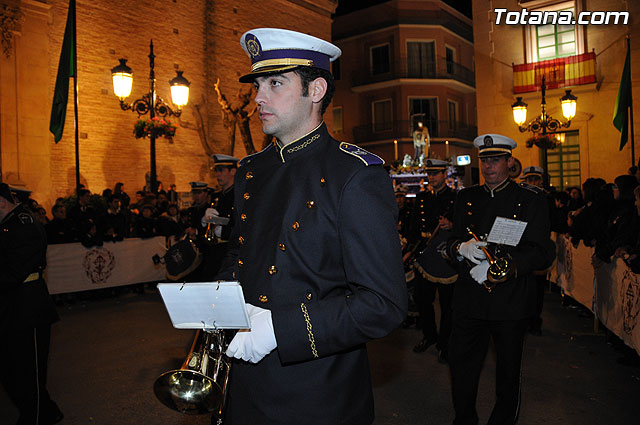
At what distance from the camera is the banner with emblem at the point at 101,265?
11.4 m

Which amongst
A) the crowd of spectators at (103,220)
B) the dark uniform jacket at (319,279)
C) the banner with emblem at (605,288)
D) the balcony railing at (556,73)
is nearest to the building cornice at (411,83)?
the balcony railing at (556,73)

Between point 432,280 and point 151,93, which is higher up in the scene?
point 151,93

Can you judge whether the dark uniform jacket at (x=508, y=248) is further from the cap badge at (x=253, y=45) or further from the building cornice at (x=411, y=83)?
the building cornice at (x=411, y=83)

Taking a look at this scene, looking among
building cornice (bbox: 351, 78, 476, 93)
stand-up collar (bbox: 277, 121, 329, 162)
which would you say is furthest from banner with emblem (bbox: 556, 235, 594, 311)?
building cornice (bbox: 351, 78, 476, 93)

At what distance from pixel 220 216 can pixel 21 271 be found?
2.83 m

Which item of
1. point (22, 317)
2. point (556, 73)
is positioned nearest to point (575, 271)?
point (22, 317)

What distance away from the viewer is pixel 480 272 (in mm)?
4250

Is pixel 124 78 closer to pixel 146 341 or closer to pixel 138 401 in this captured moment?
pixel 146 341

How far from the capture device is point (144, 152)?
21516 millimetres

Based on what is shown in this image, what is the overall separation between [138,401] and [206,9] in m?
22.3

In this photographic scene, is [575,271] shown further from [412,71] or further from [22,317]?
[412,71]

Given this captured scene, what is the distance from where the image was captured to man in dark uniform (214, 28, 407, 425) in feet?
6.45

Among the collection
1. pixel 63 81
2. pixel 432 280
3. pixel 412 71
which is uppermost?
pixel 412 71
